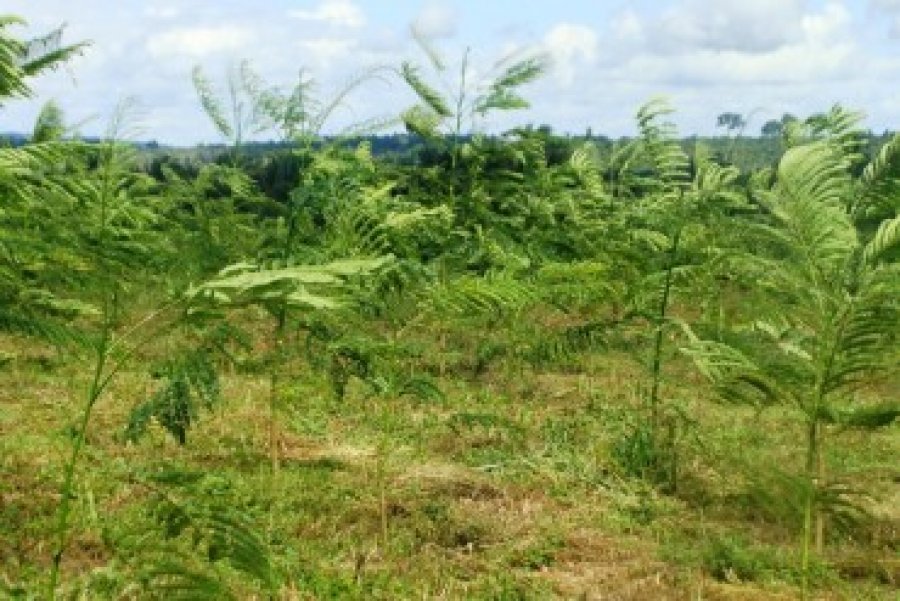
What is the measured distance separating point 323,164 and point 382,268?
4.93 ft

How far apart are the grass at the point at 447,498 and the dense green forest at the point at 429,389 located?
30mm

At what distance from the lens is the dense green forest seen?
432 cm

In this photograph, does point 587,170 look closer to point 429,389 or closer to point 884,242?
point 429,389

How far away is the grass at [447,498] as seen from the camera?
605cm

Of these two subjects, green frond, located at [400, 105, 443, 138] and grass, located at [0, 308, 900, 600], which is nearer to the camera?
grass, located at [0, 308, 900, 600]

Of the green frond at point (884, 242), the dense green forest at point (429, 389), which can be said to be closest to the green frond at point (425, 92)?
the dense green forest at point (429, 389)

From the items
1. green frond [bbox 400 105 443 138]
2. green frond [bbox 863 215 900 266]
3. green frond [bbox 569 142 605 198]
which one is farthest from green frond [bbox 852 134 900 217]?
green frond [bbox 569 142 605 198]

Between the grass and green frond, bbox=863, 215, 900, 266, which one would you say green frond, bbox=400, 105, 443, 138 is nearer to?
the grass

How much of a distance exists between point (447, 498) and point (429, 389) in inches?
59.3

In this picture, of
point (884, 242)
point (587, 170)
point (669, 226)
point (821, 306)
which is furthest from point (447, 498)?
point (587, 170)

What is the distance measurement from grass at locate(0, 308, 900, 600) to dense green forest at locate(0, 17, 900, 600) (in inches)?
1.2

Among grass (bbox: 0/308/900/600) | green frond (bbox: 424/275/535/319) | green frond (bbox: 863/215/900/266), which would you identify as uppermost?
green frond (bbox: 863/215/900/266)

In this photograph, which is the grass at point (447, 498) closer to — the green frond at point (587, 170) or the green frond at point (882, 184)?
the green frond at point (882, 184)

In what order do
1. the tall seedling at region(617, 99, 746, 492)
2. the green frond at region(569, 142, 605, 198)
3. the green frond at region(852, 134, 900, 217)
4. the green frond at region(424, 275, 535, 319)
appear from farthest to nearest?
the green frond at region(569, 142, 605, 198), the tall seedling at region(617, 99, 746, 492), the green frond at region(424, 275, 535, 319), the green frond at region(852, 134, 900, 217)
